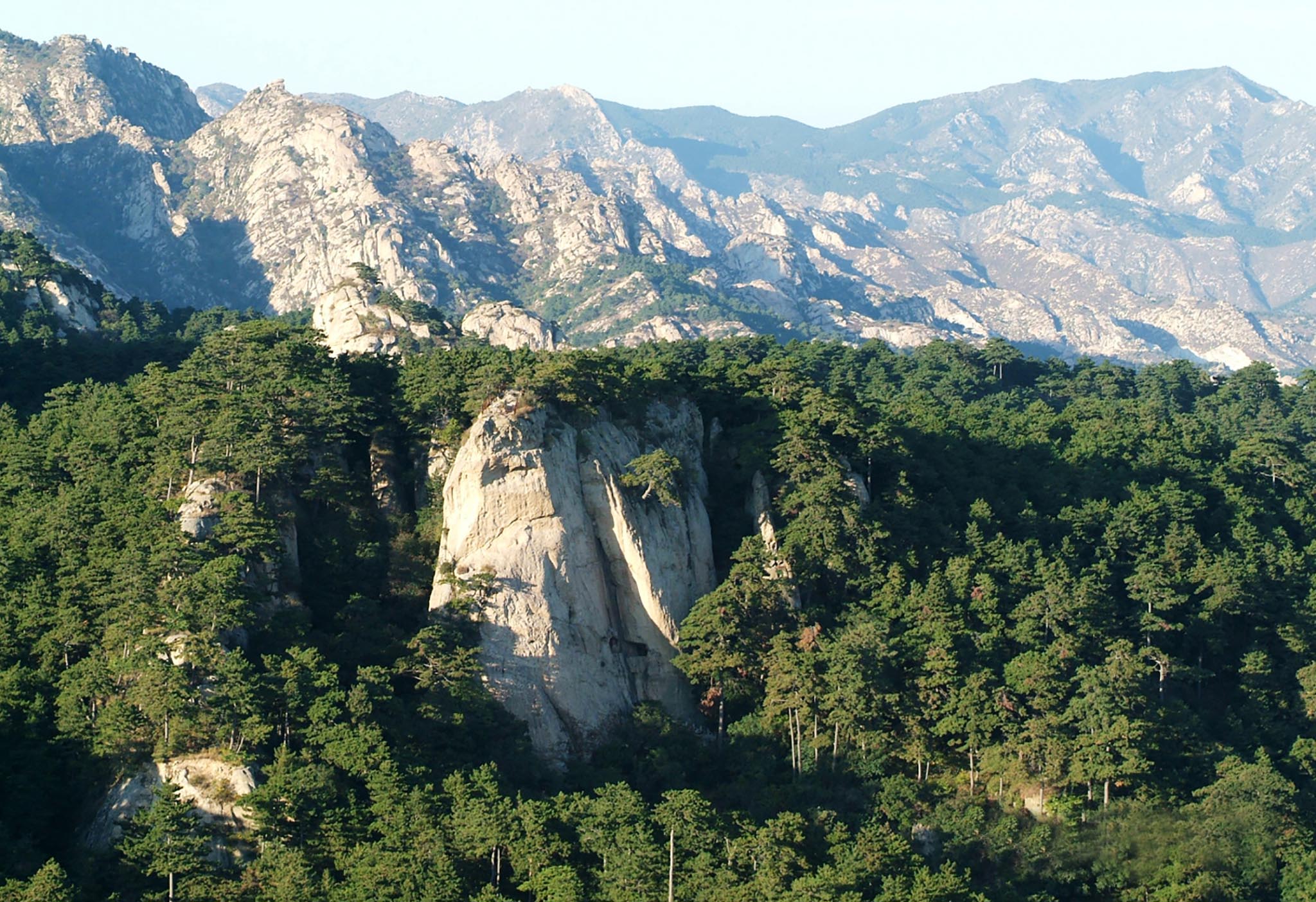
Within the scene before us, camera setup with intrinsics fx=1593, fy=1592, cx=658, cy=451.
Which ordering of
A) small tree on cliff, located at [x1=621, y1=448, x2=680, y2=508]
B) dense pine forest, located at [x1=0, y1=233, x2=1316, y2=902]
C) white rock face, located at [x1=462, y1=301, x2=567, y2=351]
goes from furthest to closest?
white rock face, located at [x1=462, y1=301, x2=567, y2=351] < small tree on cliff, located at [x1=621, y1=448, x2=680, y2=508] < dense pine forest, located at [x1=0, y1=233, x2=1316, y2=902]

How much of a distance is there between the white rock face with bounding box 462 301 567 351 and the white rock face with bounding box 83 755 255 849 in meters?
84.4

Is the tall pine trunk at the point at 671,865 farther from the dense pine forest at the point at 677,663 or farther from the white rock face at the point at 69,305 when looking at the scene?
the white rock face at the point at 69,305

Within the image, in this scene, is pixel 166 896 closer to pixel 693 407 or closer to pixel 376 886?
pixel 376 886

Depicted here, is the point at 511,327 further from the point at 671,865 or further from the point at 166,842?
the point at 166,842

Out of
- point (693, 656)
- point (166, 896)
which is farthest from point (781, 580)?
point (166, 896)

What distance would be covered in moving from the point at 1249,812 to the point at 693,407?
2412cm

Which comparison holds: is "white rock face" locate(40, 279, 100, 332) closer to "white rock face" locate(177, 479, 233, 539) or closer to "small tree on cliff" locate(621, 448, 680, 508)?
"white rock face" locate(177, 479, 233, 539)

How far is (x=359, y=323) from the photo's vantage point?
322 feet

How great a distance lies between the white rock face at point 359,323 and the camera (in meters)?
94.4

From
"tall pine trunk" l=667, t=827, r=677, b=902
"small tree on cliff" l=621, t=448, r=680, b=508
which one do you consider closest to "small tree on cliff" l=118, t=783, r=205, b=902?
"tall pine trunk" l=667, t=827, r=677, b=902

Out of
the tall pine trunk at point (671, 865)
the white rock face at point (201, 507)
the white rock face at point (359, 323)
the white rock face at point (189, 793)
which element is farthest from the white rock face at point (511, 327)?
the tall pine trunk at point (671, 865)

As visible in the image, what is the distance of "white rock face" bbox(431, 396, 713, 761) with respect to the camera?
1993 inches

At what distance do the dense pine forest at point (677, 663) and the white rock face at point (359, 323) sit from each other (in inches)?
1067

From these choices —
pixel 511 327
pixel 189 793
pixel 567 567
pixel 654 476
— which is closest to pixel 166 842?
pixel 189 793
